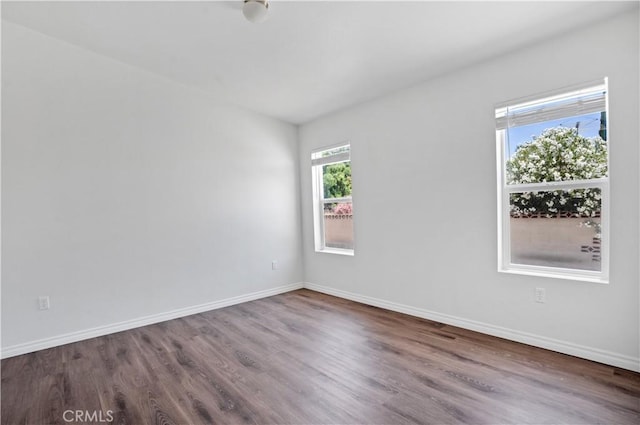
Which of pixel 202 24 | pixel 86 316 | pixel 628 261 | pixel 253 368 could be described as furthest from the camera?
pixel 86 316

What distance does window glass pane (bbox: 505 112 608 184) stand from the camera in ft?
7.93

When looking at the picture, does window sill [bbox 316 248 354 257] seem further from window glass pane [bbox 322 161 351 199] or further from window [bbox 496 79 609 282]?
window [bbox 496 79 609 282]

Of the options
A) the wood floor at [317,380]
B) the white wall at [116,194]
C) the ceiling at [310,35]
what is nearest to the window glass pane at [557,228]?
the wood floor at [317,380]

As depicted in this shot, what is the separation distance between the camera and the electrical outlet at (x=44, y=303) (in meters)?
3.05

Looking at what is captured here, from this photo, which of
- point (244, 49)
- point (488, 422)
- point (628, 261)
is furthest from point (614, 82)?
point (244, 49)

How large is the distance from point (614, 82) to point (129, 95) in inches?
172

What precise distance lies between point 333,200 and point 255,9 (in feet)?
8.88

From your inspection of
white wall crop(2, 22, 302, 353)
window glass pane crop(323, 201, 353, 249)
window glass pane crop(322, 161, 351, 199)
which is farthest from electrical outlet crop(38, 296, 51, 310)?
window glass pane crop(322, 161, 351, 199)

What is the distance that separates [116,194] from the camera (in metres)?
3.46

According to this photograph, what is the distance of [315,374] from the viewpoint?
2.36 m

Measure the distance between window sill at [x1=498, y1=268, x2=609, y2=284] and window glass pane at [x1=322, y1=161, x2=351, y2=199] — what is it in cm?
217

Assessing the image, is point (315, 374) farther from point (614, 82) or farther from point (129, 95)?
point (129, 95)

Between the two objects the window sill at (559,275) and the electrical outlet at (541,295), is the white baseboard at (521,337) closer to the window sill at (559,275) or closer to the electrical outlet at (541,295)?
the electrical outlet at (541,295)

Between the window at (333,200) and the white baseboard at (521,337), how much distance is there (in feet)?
2.99
